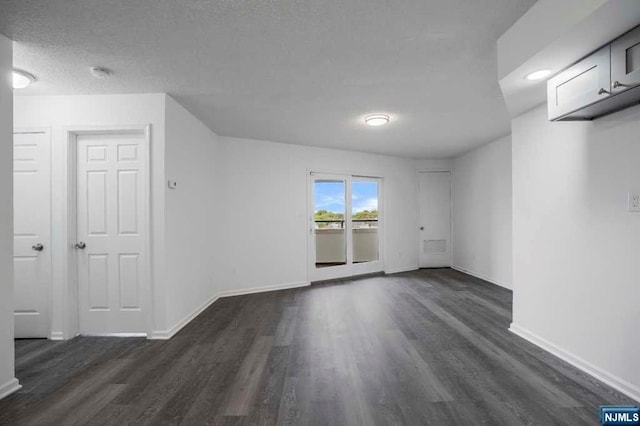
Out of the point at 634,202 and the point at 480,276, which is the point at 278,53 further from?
the point at 480,276

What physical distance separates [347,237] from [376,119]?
2.65 metres

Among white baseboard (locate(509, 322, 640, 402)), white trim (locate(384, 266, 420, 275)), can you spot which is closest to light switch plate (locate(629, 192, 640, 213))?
white baseboard (locate(509, 322, 640, 402))

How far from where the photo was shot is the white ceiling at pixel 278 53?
75.5 inches

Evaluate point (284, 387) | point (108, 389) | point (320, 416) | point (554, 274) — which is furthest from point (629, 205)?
point (108, 389)

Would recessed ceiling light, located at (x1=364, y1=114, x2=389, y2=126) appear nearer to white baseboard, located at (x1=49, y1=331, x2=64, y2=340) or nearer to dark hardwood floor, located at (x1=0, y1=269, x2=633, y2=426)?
dark hardwood floor, located at (x1=0, y1=269, x2=633, y2=426)

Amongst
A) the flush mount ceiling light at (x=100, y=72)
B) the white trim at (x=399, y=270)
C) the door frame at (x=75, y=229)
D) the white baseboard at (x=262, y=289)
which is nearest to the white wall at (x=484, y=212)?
the white trim at (x=399, y=270)

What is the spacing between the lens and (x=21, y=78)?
2.71 m

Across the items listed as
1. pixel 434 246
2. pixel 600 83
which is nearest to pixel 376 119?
pixel 600 83

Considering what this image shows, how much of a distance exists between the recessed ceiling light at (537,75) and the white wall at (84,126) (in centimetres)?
332

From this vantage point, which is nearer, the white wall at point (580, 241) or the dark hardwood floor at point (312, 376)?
the dark hardwood floor at point (312, 376)

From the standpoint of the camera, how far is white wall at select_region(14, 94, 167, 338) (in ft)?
10.5

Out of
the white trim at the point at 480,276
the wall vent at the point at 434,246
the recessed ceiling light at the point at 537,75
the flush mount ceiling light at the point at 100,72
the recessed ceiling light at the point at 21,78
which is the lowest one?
the white trim at the point at 480,276

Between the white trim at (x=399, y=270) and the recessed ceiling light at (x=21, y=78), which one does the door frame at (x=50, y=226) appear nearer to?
the recessed ceiling light at (x=21, y=78)

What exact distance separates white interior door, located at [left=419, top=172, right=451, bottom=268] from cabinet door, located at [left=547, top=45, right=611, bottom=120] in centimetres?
471
